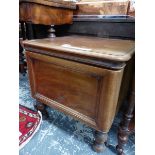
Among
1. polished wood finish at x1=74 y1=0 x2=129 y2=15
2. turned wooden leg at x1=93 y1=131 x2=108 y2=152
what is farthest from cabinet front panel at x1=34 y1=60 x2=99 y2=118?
polished wood finish at x1=74 y1=0 x2=129 y2=15

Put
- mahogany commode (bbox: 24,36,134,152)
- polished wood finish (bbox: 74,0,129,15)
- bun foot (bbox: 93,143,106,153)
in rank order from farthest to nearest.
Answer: polished wood finish (bbox: 74,0,129,15) → bun foot (bbox: 93,143,106,153) → mahogany commode (bbox: 24,36,134,152)

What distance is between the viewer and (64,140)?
2.70ft

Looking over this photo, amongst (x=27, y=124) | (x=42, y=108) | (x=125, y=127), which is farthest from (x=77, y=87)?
(x=27, y=124)

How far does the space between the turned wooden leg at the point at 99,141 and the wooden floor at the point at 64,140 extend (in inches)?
1.3

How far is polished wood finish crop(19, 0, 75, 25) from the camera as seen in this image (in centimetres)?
74

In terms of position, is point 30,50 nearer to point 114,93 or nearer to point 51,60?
point 51,60

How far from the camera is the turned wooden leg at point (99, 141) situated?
665mm

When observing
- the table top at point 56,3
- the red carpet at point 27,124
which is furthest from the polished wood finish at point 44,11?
the red carpet at point 27,124

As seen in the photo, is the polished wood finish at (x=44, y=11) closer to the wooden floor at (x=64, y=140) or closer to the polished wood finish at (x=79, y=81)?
the polished wood finish at (x=79, y=81)

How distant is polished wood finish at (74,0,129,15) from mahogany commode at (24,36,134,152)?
0.36m

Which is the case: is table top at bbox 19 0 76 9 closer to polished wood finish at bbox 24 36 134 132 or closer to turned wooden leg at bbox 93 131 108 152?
polished wood finish at bbox 24 36 134 132

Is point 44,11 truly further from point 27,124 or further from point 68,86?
point 27,124

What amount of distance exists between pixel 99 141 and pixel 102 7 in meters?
0.78

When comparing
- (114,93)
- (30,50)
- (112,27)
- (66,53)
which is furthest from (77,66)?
(112,27)
